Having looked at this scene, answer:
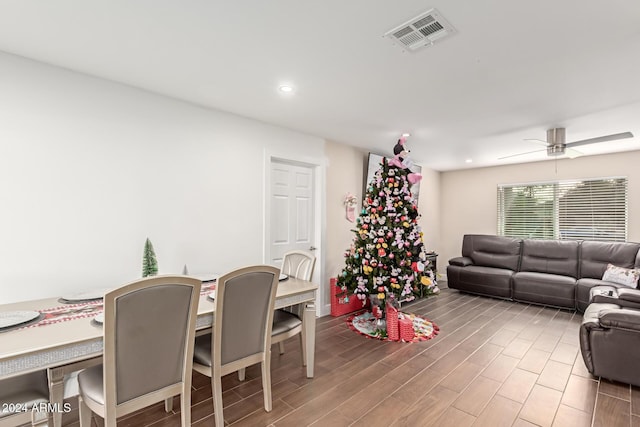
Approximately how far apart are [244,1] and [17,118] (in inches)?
73.9

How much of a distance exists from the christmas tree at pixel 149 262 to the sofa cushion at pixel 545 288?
206 inches

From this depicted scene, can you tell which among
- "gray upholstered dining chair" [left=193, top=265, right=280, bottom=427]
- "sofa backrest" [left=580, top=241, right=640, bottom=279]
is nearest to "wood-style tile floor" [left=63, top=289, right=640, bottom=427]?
"gray upholstered dining chair" [left=193, top=265, right=280, bottom=427]

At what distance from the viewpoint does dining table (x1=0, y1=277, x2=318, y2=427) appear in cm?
138

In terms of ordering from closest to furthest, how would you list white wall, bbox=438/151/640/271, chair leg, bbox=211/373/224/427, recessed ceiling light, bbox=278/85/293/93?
chair leg, bbox=211/373/224/427
recessed ceiling light, bbox=278/85/293/93
white wall, bbox=438/151/640/271

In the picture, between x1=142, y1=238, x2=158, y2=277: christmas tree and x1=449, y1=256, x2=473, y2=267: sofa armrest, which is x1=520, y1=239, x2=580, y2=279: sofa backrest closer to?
x1=449, y1=256, x2=473, y2=267: sofa armrest

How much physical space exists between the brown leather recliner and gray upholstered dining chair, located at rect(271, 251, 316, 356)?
242 cm

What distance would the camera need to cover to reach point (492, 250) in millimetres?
5820

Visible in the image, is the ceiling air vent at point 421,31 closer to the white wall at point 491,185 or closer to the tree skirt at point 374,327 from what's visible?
the tree skirt at point 374,327

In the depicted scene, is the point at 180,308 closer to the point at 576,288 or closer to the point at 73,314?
the point at 73,314

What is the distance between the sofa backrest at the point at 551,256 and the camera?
498 cm

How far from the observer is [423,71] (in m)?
2.35

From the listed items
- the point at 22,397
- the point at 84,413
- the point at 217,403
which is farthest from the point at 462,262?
the point at 22,397

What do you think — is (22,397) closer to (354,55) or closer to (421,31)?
(354,55)

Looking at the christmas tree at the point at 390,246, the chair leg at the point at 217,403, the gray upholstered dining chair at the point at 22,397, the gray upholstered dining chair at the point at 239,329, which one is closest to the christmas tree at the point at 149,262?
the gray upholstered dining chair at the point at 239,329
